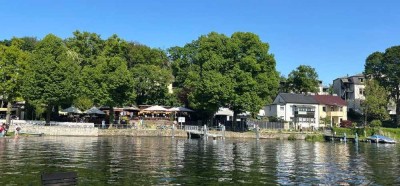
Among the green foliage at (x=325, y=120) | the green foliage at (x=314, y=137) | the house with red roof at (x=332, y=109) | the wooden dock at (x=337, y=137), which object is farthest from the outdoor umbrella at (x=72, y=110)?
the house with red roof at (x=332, y=109)

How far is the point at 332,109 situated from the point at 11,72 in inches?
3116

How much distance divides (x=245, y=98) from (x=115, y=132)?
24.6 metres

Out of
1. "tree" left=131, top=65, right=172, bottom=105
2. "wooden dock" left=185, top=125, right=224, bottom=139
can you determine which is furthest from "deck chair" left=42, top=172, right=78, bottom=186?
"tree" left=131, top=65, right=172, bottom=105

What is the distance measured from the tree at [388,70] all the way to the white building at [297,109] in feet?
61.5

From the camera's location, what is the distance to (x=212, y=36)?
8562 centimetres

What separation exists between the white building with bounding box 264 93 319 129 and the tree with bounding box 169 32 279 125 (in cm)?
2350

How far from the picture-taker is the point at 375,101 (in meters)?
96.6

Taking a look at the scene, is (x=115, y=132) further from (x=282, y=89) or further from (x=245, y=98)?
(x=282, y=89)

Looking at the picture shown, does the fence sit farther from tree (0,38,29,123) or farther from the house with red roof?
tree (0,38,29,123)

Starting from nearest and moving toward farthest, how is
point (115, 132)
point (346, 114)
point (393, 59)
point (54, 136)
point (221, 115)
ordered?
point (54, 136) → point (115, 132) → point (221, 115) → point (393, 59) → point (346, 114)

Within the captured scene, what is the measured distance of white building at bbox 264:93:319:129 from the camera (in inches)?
4237

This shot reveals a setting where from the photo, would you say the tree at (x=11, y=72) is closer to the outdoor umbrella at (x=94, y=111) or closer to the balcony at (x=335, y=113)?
the outdoor umbrella at (x=94, y=111)

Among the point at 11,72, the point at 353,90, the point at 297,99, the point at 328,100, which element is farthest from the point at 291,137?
the point at 353,90

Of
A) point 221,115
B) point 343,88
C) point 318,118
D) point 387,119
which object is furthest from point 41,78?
point 343,88
